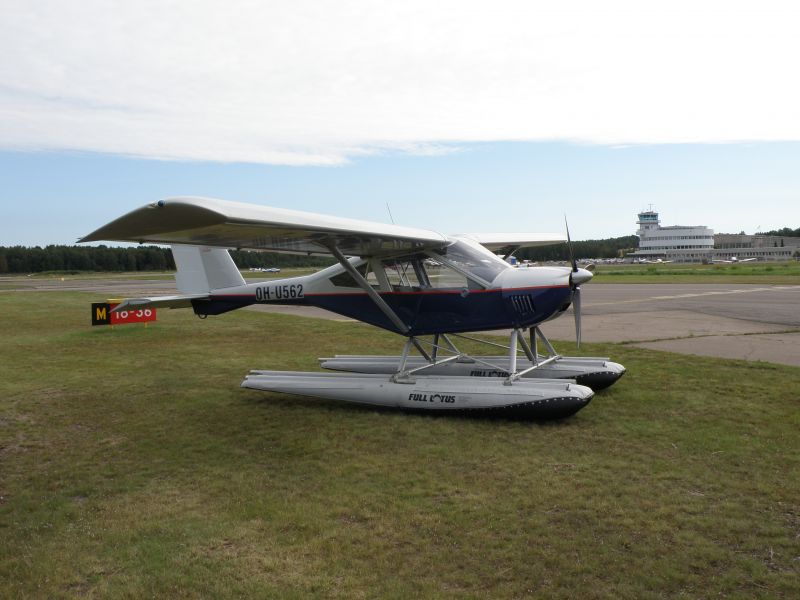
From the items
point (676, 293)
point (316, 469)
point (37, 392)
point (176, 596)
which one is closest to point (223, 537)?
point (176, 596)

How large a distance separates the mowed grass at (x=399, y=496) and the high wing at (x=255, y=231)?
2361 mm

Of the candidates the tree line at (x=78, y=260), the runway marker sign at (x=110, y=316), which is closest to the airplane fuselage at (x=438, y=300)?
the runway marker sign at (x=110, y=316)

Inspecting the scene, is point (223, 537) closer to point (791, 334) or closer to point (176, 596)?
point (176, 596)

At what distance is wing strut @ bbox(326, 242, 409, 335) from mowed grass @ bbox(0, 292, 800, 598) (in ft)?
4.55

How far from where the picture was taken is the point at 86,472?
20.6ft

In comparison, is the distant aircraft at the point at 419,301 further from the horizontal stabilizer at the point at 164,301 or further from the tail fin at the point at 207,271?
the tail fin at the point at 207,271

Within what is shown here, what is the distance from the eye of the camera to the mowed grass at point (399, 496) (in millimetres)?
4000

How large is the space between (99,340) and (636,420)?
46.6 ft

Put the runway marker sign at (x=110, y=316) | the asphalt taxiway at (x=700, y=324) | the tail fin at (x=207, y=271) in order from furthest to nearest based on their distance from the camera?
the runway marker sign at (x=110, y=316)
the asphalt taxiway at (x=700, y=324)
the tail fin at (x=207, y=271)

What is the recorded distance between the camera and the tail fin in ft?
35.7

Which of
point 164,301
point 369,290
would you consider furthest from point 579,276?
point 164,301

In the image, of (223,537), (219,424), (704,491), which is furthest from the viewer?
(219,424)

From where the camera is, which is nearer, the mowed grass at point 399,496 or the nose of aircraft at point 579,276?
the mowed grass at point 399,496

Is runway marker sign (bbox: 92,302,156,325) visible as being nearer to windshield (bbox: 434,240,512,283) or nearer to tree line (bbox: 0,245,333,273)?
windshield (bbox: 434,240,512,283)
